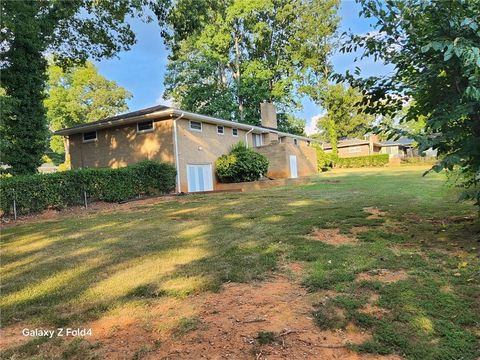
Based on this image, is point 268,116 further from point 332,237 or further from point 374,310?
point 374,310

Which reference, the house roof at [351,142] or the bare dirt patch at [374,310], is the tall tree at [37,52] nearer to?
the bare dirt patch at [374,310]

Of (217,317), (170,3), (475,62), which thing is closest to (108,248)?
(217,317)

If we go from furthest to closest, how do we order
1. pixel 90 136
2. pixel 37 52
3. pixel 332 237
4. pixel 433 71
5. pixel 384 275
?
pixel 90 136, pixel 37 52, pixel 332 237, pixel 433 71, pixel 384 275

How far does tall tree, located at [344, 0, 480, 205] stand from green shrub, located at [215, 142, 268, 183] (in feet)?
46.4

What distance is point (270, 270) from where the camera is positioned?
4.36 metres

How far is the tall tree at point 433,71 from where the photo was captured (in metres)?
4.00

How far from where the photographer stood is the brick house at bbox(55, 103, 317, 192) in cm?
1781

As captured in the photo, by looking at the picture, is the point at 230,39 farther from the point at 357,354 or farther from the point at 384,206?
the point at 357,354

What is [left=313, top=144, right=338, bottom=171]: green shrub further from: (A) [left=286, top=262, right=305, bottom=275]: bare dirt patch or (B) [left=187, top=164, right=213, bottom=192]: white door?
(A) [left=286, top=262, right=305, bottom=275]: bare dirt patch

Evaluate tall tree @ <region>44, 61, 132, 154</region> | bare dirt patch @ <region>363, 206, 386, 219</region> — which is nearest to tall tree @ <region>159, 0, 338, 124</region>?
tall tree @ <region>44, 61, 132, 154</region>

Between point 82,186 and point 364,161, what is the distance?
3502cm

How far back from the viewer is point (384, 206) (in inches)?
336

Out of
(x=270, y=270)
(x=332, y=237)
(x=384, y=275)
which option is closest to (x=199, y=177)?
(x=332, y=237)

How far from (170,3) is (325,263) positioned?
1274cm
